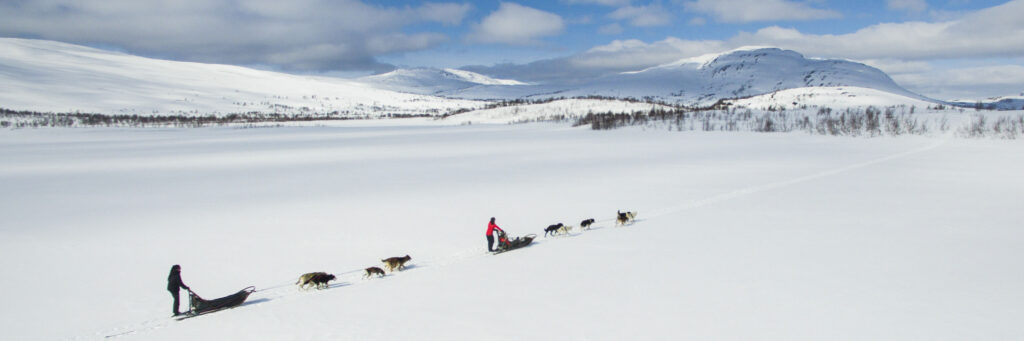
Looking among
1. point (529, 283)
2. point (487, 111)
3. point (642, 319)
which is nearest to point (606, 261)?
point (529, 283)

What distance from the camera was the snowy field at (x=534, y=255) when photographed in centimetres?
866

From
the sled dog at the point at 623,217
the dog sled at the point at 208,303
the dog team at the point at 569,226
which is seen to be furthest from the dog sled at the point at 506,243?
the dog sled at the point at 208,303

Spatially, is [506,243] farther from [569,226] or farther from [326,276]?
[326,276]

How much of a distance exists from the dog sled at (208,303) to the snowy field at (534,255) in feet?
1.09

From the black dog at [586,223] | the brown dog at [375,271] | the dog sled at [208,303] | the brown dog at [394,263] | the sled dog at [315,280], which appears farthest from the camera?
the black dog at [586,223]

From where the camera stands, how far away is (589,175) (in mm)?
27609

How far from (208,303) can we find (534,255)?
22.6 feet

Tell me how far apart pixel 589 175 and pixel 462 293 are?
18.2 meters

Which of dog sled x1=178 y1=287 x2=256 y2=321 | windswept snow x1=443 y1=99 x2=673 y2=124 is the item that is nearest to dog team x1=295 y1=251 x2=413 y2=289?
dog sled x1=178 y1=287 x2=256 y2=321

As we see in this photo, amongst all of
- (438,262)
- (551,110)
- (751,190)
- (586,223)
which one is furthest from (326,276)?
(551,110)

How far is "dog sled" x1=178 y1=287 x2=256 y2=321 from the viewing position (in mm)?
9609

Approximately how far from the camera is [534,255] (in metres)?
13.0

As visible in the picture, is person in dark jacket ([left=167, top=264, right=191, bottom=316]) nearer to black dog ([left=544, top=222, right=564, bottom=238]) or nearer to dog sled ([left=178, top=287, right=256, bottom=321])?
dog sled ([left=178, top=287, right=256, bottom=321])

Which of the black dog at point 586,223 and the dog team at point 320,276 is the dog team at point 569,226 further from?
the dog team at point 320,276
